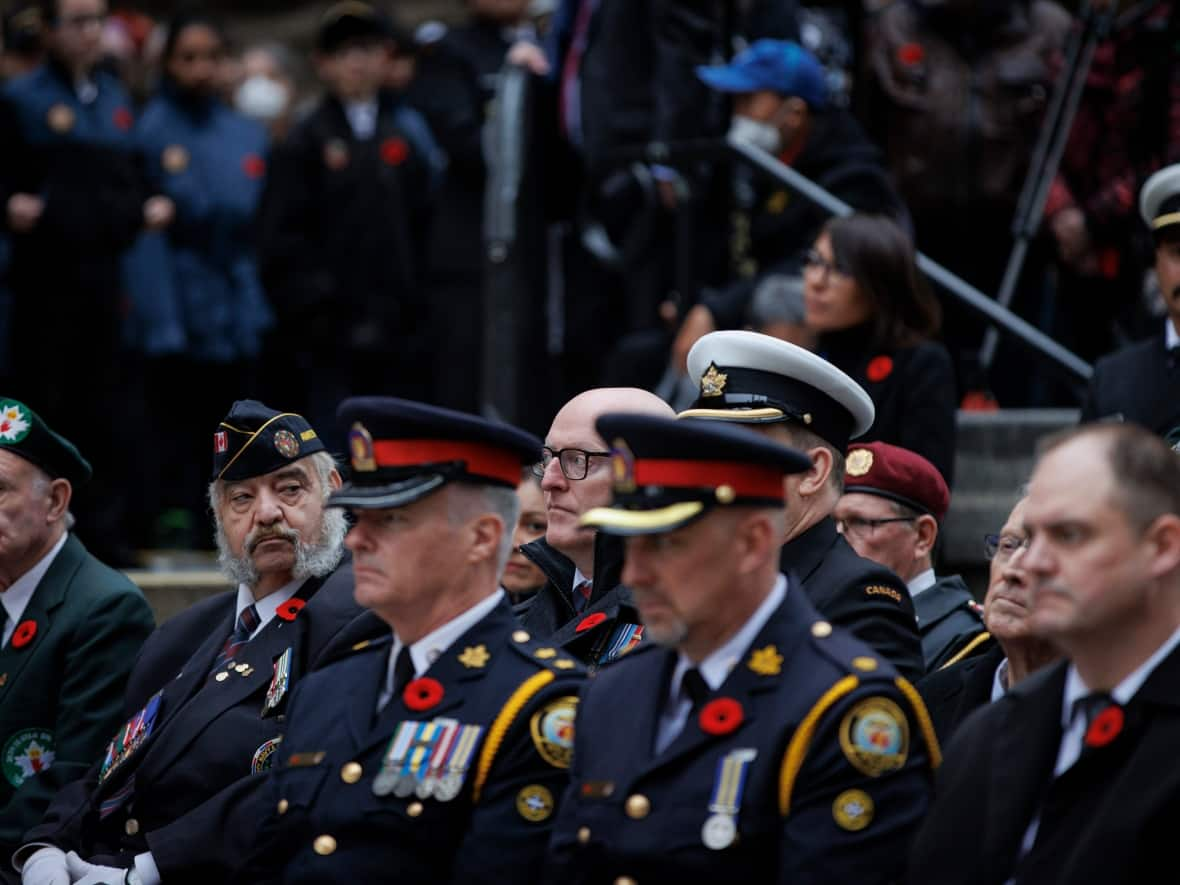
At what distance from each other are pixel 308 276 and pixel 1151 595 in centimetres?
746

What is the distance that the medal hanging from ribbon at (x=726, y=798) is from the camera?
4465mm

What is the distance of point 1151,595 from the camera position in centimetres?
423

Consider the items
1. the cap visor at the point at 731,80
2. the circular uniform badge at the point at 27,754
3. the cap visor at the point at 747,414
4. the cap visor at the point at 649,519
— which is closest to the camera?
the cap visor at the point at 649,519

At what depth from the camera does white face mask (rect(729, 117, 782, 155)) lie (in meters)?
9.16

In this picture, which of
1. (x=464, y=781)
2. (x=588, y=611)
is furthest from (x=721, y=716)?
(x=588, y=611)

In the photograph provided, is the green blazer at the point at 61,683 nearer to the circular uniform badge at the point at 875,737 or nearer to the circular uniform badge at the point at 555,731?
the circular uniform badge at the point at 555,731

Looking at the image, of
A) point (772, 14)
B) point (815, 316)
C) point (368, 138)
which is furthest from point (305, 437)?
point (368, 138)

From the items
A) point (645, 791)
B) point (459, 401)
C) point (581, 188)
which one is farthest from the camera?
point (459, 401)

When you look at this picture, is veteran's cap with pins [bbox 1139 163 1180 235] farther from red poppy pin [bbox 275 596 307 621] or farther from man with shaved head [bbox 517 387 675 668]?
red poppy pin [bbox 275 596 307 621]

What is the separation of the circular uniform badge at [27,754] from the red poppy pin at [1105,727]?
12.5ft

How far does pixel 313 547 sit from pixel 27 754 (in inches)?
50.4

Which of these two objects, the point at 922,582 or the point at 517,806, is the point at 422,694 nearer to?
the point at 517,806

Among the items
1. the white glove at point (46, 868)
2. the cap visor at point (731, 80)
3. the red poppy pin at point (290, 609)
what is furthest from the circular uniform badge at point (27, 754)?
the cap visor at point (731, 80)

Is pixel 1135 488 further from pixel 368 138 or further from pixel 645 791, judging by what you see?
pixel 368 138
